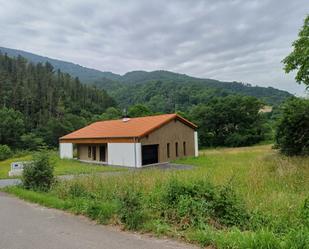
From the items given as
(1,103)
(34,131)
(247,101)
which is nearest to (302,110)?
(247,101)

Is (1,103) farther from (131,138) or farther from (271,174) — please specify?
(271,174)

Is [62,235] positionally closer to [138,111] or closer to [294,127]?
[294,127]

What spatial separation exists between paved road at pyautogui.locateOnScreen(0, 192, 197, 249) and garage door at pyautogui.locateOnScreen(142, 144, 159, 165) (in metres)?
22.1

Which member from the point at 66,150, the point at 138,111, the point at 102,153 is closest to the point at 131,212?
the point at 102,153

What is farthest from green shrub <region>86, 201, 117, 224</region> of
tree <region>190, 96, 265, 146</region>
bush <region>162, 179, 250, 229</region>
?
tree <region>190, 96, 265, 146</region>

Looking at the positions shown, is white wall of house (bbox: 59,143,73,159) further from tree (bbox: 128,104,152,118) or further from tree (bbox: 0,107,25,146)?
tree (bbox: 0,107,25,146)

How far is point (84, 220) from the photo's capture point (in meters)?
7.29

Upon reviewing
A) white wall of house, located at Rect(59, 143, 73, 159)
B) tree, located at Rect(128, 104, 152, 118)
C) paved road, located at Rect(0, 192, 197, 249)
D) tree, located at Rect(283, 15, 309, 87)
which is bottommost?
paved road, located at Rect(0, 192, 197, 249)

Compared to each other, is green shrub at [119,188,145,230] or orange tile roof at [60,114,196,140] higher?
orange tile roof at [60,114,196,140]

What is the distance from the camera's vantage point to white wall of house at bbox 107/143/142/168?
95.8 ft

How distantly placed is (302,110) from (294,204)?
58.7ft

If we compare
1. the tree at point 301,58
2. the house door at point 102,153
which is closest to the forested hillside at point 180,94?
the house door at point 102,153

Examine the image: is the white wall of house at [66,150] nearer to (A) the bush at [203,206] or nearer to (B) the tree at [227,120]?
(A) the bush at [203,206]

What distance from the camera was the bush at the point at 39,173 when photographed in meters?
12.4
